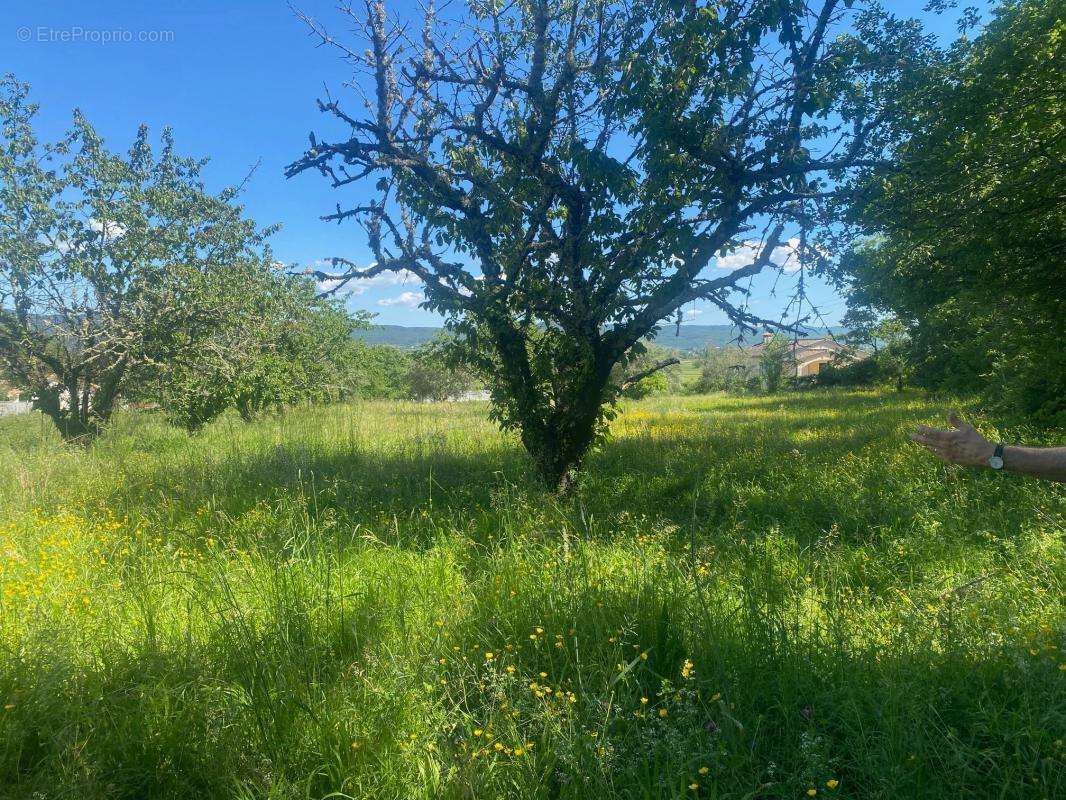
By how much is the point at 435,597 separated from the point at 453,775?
1.39 meters

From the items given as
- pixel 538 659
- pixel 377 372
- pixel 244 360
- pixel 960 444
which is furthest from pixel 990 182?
pixel 377 372

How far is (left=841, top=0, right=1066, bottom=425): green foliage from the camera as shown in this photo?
542 cm

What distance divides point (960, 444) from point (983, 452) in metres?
0.09

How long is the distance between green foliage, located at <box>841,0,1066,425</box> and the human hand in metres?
3.67

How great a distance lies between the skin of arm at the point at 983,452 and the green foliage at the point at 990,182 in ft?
12.1

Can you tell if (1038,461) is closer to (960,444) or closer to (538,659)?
(960,444)

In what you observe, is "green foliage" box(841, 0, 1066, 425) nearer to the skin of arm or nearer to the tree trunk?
the tree trunk

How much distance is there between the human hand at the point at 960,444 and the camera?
229cm

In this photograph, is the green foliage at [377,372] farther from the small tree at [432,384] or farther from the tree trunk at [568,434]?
the tree trunk at [568,434]

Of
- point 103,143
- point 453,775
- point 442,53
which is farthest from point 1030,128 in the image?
point 103,143

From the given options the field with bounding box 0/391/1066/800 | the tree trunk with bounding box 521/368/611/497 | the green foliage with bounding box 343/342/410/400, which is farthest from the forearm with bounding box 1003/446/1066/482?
the green foliage with bounding box 343/342/410/400

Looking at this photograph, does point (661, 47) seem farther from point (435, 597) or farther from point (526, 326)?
point (435, 597)

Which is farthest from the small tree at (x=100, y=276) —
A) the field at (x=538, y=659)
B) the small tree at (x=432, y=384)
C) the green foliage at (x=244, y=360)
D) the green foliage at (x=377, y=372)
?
the small tree at (x=432, y=384)

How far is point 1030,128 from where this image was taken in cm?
561
